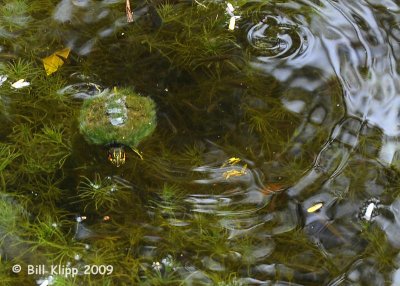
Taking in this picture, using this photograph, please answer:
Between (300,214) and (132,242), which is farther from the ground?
(300,214)

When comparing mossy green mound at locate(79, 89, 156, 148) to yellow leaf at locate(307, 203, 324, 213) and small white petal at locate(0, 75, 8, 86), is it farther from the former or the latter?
yellow leaf at locate(307, 203, 324, 213)

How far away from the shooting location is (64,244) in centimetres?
232

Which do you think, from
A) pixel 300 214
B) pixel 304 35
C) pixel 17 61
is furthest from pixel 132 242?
pixel 304 35

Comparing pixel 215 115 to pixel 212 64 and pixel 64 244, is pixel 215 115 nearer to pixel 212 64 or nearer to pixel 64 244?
pixel 212 64

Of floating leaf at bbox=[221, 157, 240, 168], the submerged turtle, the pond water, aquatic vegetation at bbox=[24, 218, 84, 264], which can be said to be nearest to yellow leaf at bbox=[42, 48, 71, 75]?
the pond water

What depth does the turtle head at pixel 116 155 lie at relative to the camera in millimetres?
2453

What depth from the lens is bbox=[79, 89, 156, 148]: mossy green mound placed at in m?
2.50

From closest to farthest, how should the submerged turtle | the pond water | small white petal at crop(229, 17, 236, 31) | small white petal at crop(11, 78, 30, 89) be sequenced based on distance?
the pond water
the submerged turtle
small white petal at crop(11, 78, 30, 89)
small white petal at crop(229, 17, 236, 31)

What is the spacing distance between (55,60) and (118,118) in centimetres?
51

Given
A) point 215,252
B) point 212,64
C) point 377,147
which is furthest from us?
point 212,64

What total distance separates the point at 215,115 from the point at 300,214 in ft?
2.12

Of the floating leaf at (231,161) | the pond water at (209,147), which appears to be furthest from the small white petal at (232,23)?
the floating leaf at (231,161)

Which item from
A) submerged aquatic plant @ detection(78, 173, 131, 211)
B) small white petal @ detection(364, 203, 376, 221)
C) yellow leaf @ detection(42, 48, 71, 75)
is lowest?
submerged aquatic plant @ detection(78, 173, 131, 211)

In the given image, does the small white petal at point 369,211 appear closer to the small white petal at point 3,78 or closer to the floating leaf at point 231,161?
the floating leaf at point 231,161
